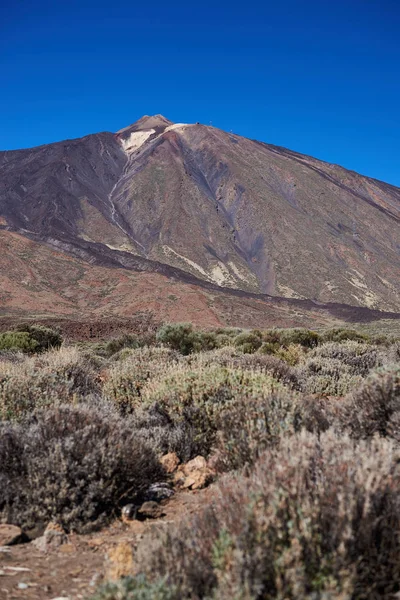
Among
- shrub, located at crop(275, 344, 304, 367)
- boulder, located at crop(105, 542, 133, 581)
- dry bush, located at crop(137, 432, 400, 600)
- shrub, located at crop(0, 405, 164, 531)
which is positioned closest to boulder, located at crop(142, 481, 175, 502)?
shrub, located at crop(0, 405, 164, 531)

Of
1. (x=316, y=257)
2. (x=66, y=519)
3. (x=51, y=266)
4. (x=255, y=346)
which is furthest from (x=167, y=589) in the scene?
(x=316, y=257)

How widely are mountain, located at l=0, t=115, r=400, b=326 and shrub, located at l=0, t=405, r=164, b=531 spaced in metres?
79.6

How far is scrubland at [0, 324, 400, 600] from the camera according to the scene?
236 centimetres

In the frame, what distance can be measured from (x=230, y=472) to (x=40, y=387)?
3.73 m

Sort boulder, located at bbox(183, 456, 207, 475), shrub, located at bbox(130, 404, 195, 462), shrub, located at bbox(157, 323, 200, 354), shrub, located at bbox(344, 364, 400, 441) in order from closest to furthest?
shrub, located at bbox(344, 364, 400, 441) → boulder, located at bbox(183, 456, 207, 475) → shrub, located at bbox(130, 404, 195, 462) → shrub, located at bbox(157, 323, 200, 354)

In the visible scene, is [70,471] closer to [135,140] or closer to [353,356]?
[353,356]

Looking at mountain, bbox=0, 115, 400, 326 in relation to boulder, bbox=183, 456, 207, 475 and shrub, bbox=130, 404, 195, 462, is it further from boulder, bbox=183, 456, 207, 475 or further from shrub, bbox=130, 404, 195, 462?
boulder, bbox=183, 456, 207, 475

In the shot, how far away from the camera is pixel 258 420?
4.39 meters

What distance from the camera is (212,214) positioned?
135375 millimetres

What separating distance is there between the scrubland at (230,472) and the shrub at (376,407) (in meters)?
0.02

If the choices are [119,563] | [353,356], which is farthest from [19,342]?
[119,563]

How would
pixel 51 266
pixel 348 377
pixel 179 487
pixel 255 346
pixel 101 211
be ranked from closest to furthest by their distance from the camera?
1. pixel 179 487
2. pixel 348 377
3. pixel 255 346
4. pixel 51 266
5. pixel 101 211

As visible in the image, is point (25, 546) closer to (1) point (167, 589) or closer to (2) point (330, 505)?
(1) point (167, 589)

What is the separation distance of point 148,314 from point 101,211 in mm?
86207
